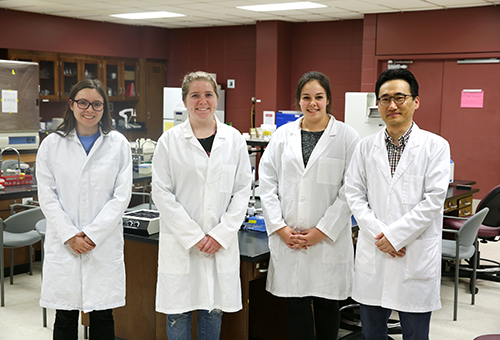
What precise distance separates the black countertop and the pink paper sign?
17.4ft

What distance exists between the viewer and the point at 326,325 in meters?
2.60

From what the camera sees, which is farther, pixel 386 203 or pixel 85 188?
pixel 85 188

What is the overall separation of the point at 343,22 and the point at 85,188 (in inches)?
274

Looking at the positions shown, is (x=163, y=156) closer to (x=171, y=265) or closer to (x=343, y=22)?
(x=171, y=265)

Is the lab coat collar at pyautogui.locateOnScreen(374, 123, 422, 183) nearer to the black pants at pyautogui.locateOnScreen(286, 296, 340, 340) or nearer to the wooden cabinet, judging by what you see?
the black pants at pyautogui.locateOnScreen(286, 296, 340, 340)

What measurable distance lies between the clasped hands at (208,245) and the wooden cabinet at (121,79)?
7.12 metres

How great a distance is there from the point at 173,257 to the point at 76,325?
569mm

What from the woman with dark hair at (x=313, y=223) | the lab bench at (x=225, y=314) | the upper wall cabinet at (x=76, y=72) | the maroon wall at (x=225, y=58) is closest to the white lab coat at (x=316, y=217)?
the woman with dark hair at (x=313, y=223)

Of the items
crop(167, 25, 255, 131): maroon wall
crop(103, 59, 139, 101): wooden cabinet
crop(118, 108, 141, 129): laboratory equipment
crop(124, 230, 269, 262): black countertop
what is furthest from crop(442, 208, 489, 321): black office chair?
crop(103, 59, 139, 101): wooden cabinet

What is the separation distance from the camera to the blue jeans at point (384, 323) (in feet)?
7.23

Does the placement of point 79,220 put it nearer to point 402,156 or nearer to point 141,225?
point 141,225

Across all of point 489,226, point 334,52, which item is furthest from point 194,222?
point 334,52

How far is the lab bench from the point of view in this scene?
2.67 m

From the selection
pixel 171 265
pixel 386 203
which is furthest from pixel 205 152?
pixel 386 203
